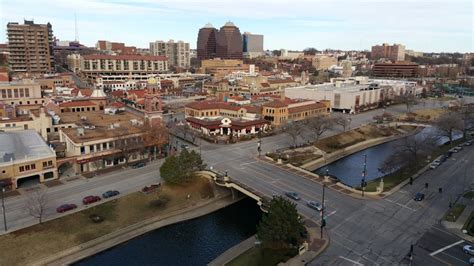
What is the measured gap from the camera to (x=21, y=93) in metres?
93.1

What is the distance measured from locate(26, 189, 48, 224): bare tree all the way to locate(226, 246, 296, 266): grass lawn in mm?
22670

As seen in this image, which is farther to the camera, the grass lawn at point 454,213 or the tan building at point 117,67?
the tan building at point 117,67

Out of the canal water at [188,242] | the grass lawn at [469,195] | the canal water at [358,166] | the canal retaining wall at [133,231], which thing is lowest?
the canal water at [188,242]

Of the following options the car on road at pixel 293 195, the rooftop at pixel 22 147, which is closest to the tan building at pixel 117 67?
the rooftop at pixel 22 147

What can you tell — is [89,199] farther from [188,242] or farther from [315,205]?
[315,205]

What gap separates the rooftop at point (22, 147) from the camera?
53.7m

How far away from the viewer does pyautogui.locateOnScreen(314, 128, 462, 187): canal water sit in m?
64.5

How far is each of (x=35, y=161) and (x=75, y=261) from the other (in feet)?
70.0

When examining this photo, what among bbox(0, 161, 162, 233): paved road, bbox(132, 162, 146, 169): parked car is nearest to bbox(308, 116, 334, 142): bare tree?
bbox(0, 161, 162, 233): paved road

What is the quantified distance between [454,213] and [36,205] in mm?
49413

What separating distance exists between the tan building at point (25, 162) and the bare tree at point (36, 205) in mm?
4943

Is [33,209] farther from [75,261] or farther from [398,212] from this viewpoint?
[398,212]

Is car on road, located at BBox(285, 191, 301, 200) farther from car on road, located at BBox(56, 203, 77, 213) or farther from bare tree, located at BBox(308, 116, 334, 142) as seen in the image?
bare tree, located at BBox(308, 116, 334, 142)

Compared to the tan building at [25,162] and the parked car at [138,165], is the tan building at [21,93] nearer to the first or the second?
the tan building at [25,162]
